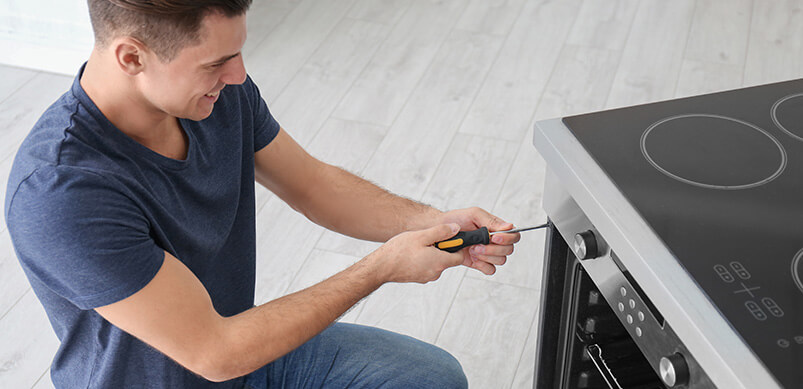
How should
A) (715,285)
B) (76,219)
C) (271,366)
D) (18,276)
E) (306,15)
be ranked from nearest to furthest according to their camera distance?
(715,285)
(76,219)
(271,366)
(18,276)
(306,15)

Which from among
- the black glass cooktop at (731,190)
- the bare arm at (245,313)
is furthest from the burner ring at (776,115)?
the bare arm at (245,313)

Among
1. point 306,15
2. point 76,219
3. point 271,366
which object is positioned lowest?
point 306,15

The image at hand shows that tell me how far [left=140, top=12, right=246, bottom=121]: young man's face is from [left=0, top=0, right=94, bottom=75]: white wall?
1.95 metres

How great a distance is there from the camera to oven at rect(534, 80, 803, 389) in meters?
0.82

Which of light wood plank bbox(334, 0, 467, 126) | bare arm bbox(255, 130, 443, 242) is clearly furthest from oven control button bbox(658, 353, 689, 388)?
light wood plank bbox(334, 0, 467, 126)

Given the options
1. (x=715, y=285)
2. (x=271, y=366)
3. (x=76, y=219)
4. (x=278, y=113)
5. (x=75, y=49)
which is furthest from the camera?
(x=75, y=49)

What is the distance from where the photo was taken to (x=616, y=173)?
3.29ft

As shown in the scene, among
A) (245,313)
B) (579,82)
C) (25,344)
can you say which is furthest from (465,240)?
(579,82)

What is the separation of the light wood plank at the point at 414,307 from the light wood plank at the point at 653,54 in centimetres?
98

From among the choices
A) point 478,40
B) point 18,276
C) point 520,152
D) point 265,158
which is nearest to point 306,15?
point 478,40

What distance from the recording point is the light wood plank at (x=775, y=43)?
2838mm

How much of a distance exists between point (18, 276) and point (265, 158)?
1.08 m

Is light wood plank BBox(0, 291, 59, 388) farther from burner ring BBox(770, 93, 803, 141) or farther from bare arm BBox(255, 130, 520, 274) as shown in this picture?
burner ring BBox(770, 93, 803, 141)

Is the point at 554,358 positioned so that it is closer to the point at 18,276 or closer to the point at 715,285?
A: the point at 715,285
